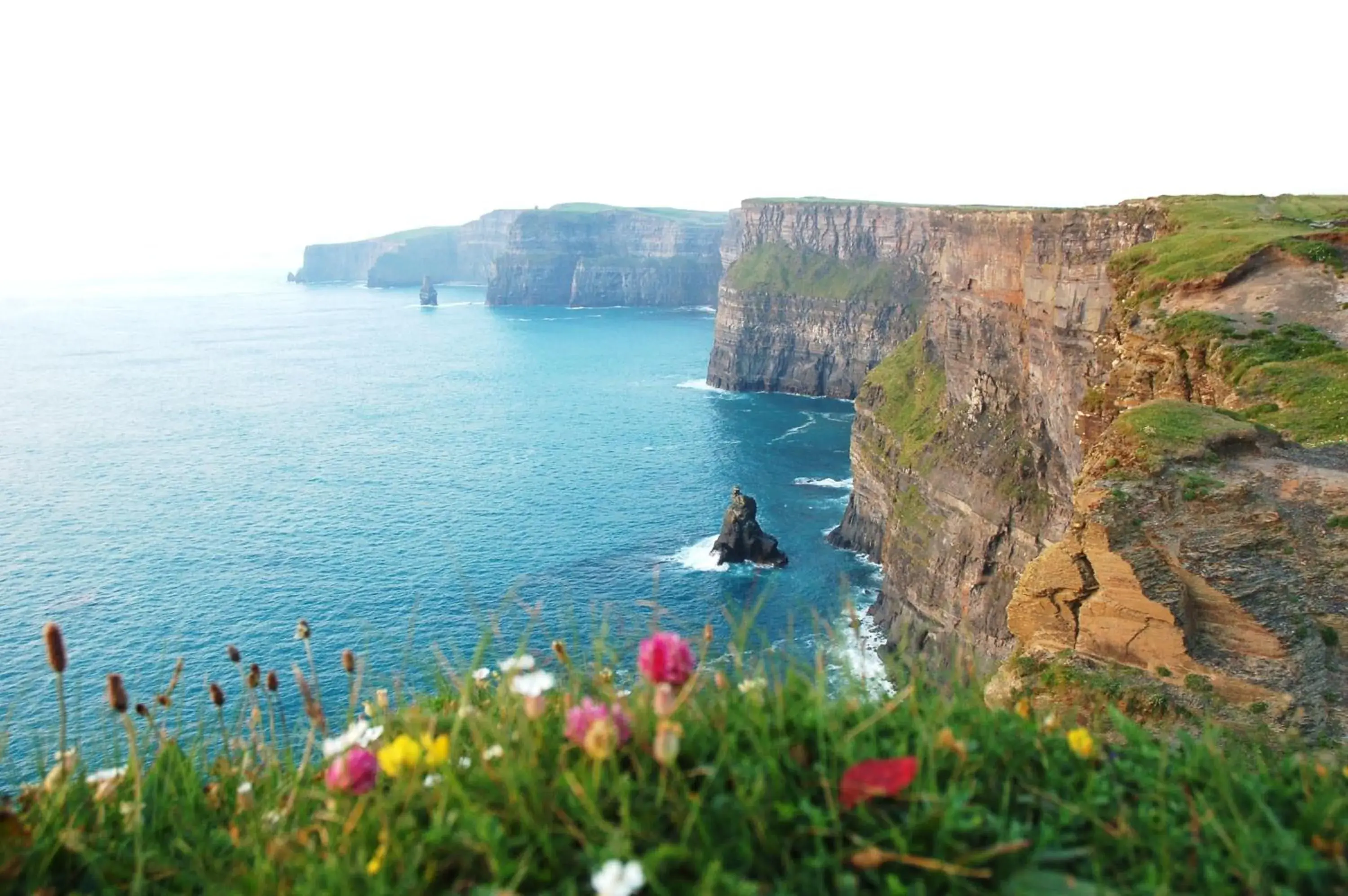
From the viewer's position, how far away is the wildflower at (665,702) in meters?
5.21

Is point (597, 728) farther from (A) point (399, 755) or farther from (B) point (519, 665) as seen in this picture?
(B) point (519, 665)

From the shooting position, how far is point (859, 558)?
2788 inches

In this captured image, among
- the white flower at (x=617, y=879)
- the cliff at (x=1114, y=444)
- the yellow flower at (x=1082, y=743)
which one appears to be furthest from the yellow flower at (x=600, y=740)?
the cliff at (x=1114, y=444)

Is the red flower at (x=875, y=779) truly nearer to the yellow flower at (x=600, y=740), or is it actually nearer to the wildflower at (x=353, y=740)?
the yellow flower at (x=600, y=740)

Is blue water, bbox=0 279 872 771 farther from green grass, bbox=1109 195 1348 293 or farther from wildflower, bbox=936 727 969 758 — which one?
green grass, bbox=1109 195 1348 293

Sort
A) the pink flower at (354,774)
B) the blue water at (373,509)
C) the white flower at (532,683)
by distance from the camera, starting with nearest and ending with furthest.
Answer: the pink flower at (354,774), the white flower at (532,683), the blue water at (373,509)

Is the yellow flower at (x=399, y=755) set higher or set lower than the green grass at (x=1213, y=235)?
lower

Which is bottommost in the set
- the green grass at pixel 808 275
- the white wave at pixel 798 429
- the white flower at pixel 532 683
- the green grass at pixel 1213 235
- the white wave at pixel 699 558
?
the white wave at pixel 699 558

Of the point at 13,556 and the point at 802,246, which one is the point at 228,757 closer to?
the point at 13,556

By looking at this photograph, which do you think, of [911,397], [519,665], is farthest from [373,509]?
[519,665]

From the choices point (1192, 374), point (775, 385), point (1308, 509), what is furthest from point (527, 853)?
point (775, 385)

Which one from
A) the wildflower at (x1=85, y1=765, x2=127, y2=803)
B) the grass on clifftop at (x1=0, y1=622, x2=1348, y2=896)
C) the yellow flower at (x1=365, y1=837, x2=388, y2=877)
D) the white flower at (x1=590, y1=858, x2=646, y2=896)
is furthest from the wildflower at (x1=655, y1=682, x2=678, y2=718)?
the wildflower at (x1=85, y1=765, x2=127, y2=803)

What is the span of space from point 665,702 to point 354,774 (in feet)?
6.07

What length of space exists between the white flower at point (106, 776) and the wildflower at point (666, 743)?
4134mm
